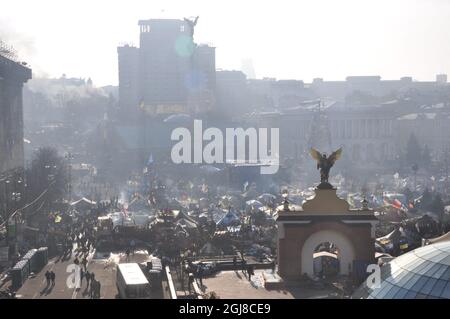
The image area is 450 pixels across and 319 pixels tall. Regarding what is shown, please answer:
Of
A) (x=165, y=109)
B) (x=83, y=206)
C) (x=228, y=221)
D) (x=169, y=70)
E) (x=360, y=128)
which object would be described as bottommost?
(x=83, y=206)

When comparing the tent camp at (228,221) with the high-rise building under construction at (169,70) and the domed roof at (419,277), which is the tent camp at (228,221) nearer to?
the domed roof at (419,277)

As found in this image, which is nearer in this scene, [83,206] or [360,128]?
[83,206]

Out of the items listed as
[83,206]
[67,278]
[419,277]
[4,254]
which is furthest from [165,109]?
[419,277]

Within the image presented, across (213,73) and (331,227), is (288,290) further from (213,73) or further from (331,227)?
(213,73)

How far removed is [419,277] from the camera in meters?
14.3

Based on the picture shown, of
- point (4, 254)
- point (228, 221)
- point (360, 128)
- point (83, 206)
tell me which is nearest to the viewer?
point (4, 254)

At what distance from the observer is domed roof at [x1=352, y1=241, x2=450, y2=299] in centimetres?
1391

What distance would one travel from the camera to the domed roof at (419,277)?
13.9 m

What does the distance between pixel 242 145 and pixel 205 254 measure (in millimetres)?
58377

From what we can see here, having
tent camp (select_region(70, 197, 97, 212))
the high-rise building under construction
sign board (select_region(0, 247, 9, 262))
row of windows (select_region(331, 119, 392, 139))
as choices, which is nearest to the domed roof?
sign board (select_region(0, 247, 9, 262))

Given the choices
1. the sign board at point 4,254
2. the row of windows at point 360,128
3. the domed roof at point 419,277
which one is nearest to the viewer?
the domed roof at point 419,277

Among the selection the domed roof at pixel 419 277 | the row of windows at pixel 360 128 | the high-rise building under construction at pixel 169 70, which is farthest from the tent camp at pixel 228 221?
the row of windows at pixel 360 128

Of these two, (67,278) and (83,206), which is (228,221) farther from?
(83,206)

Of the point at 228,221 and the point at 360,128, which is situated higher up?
the point at 360,128
